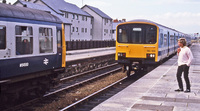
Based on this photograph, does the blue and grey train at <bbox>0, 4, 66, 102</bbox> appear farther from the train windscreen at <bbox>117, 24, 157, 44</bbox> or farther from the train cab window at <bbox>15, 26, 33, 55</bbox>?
the train windscreen at <bbox>117, 24, 157, 44</bbox>

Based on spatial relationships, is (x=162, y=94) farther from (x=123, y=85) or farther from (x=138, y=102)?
(x=123, y=85)

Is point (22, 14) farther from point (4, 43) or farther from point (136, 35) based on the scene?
point (136, 35)

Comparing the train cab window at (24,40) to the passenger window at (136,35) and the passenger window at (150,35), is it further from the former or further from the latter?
the passenger window at (150,35)

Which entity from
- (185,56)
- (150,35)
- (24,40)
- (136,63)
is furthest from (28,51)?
(150,35)

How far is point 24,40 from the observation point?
838 cm

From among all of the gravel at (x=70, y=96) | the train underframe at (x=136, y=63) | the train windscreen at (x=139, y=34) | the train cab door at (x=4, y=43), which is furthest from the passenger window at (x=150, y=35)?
the train cab door at (x=4, y=43)

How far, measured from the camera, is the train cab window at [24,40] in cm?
809

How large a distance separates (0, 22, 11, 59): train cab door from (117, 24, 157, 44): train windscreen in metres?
8.19

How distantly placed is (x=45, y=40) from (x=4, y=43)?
2.06 meters

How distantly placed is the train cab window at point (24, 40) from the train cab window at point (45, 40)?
522 mm

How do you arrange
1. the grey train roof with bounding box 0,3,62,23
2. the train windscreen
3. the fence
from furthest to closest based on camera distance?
the fence, the train windscreen, the grey train roof with bounding box 0,3,62,23

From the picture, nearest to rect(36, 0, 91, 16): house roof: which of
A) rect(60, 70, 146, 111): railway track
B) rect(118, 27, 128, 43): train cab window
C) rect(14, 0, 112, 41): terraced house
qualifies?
rect(14, 0, 112, 41): terraced house

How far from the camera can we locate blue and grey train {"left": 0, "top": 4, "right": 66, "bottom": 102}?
7605mm

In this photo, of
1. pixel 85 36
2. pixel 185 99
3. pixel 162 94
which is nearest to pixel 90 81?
pixel 162 94
